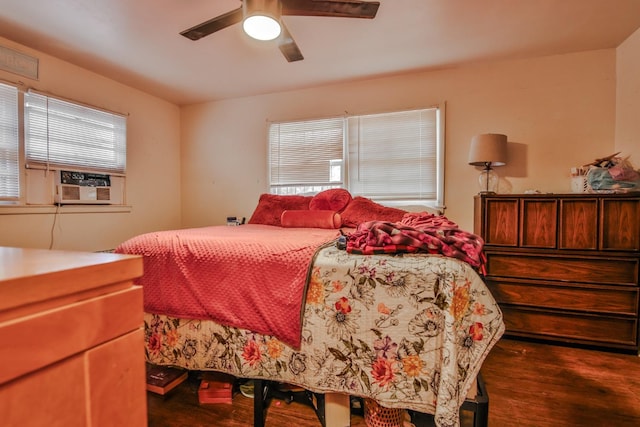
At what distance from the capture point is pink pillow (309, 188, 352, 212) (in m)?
2.81

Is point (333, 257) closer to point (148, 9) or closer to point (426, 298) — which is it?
point (426, 298)

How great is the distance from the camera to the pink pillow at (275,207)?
2.93 meters

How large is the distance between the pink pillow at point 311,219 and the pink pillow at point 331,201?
0.20 metres

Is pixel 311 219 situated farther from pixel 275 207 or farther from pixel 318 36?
pixel 318 36

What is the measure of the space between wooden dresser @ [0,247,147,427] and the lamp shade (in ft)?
9.05

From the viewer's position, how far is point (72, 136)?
284 centimetres

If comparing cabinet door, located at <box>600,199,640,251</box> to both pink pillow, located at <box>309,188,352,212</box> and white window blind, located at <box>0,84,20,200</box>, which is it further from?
white window blind, located at <box>0,84,20,200</box>

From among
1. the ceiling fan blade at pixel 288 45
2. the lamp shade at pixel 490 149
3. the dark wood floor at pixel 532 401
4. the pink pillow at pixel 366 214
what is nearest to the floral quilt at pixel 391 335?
the dark wood floor at pixel 532 401


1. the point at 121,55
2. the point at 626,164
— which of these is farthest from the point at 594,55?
the point at 121,55

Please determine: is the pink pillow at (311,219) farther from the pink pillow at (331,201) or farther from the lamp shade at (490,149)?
the lamp shade at (490,149)

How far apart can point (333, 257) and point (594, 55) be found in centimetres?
303

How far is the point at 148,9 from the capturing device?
2037 millimetres

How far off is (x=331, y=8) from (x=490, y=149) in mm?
1784

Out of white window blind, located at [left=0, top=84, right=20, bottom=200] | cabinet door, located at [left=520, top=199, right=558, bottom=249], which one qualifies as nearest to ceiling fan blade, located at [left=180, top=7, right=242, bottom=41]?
white window blind, located at [left=0, top=84, right=20, bottom=200]
